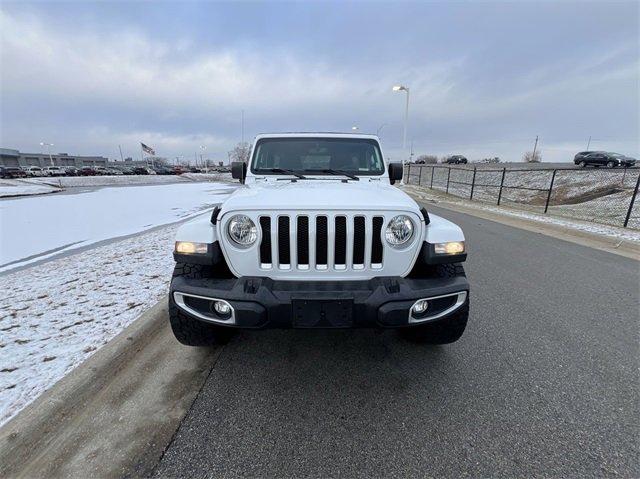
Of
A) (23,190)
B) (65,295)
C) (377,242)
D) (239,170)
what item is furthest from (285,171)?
(23,190)

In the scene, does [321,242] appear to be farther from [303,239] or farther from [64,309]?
[64,309]

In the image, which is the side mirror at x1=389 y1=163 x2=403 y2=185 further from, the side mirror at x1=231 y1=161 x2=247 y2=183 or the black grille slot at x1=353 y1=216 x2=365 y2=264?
the black grille slot at x1=353 y1=216 x2=365 y2=264

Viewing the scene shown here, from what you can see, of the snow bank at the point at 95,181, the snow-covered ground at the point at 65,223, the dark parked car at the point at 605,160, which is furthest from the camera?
the snow bank at the point at 95,181

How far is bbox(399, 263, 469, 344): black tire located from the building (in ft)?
347

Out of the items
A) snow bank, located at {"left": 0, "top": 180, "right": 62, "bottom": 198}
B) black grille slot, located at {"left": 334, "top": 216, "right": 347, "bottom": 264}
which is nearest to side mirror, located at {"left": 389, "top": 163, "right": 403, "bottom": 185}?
black grille slot, located at {"left": 334, "top": 216, "right": 347, "bottom": 264}

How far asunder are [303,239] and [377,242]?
50 centimetres

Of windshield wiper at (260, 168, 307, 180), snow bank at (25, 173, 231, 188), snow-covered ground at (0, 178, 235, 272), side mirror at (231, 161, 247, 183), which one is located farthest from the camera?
snow bank at (25, 173, 231, 188)

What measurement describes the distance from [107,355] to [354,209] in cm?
222

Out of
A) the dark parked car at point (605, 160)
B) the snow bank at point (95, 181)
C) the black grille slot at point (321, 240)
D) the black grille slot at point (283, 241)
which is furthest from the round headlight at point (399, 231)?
the dark parked car at point (605, 160)

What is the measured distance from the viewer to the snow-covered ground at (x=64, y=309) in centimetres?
235

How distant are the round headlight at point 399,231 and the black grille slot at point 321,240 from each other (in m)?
0.41

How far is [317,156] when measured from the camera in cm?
373

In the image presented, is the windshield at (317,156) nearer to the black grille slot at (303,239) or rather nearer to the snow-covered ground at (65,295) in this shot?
the black grille slot at (303,239)

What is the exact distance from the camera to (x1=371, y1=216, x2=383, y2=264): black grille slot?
2189 millimetres
